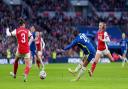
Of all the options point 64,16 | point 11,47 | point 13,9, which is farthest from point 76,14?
point 11,47

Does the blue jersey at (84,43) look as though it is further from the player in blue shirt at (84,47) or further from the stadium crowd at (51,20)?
the stadium crowd at (51,20)

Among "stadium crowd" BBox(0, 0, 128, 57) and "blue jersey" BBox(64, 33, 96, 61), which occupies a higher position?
"blue jersey" BBox(64, 33, 96, 61)

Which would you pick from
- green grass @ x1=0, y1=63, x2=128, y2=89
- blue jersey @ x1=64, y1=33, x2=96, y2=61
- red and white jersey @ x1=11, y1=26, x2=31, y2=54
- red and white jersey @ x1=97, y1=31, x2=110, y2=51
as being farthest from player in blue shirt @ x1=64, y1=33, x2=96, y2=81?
red and white jersey @ x1=97, y1=31, x2=110, y2=51

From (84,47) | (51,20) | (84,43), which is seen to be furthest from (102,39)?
(51,20)

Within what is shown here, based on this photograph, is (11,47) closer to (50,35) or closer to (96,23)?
(50,35)

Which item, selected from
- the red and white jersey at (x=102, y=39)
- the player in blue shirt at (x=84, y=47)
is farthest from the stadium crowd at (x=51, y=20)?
the player in blue shirt at (x=84, y=47)

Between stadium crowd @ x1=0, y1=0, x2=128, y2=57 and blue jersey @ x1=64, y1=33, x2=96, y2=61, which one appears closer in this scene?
Answer: blue jersey @ x1=64, y1=33, x2=96, y2=61

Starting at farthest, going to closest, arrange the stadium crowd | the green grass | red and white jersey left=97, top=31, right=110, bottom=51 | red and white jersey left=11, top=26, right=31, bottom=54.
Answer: the stadium crowd → red and white jersey left=97, top=31, right=110, bottom=51 → red and white jersey left=11, top=26, right=31, bottom=54 → the green grass

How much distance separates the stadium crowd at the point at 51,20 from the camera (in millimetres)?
67438

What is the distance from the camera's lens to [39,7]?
73938mm

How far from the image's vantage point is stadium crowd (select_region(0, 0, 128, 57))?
67.4 metres

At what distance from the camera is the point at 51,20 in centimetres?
7212

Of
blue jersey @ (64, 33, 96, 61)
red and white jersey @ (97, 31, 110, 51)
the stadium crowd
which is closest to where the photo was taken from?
blue jersey @ (64, 33, 96, 61)

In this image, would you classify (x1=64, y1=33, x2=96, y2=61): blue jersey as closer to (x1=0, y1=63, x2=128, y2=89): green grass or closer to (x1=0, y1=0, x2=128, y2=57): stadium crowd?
(x1=0, y1=63, x2=128, y2=89): green grass
